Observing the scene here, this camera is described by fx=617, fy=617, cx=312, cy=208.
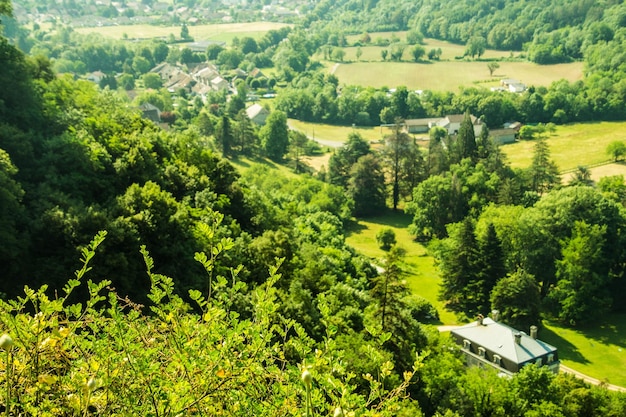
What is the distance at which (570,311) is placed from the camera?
110ft

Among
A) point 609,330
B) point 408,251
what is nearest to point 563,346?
point 609,330

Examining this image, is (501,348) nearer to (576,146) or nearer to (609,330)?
(609,330)

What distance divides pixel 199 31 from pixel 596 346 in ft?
425

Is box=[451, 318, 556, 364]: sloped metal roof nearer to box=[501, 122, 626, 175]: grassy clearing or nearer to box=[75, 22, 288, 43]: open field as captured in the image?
box=[501, 122, 626, 175]: grassy clearing

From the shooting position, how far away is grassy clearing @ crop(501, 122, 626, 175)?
2406 inches

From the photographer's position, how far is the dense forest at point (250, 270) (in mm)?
5703

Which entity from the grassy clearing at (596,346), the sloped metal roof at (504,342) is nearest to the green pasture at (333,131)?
the grassy clearing at (596,346)

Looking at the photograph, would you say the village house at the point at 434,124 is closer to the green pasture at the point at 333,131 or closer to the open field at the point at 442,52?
the green pasture at the point at 333,131

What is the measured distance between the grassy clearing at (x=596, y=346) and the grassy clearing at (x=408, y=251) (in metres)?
5.38

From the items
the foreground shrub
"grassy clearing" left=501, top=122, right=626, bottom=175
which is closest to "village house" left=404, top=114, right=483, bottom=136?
"grassy clearing" left=501, top=122, right=626, bottom=175

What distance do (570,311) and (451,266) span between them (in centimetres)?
672

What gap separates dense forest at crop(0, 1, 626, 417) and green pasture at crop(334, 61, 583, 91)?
137 feet

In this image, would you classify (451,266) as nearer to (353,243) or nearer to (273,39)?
(353,243)

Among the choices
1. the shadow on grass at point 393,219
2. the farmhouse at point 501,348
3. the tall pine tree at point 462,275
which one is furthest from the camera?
the shadow on grass at point 393,219
